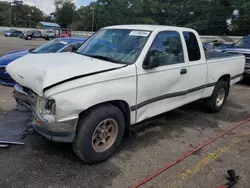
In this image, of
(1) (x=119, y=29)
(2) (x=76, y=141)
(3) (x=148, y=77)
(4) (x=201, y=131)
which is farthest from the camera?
(4) (x=201, y=131)

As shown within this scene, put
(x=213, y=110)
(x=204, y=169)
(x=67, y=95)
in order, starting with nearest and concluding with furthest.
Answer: (x=67, y=95)
(x=204, y=169)
(x=213, y=110)

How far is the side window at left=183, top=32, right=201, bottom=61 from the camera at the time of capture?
A: 4529 millimetres

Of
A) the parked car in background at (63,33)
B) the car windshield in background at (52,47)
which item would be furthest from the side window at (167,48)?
the parked car in background at (63,33)

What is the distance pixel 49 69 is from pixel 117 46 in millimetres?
1280

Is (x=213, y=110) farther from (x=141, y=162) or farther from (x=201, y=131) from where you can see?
(x=141, y=162)

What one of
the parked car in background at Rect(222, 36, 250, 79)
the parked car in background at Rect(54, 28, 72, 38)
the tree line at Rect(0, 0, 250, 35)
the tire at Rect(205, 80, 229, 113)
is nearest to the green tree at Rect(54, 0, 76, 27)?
the tree line at Rect(0, 0, 250, 35)

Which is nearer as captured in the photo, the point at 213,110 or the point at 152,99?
the point at 152,99

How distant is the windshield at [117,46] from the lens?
367 centimetres

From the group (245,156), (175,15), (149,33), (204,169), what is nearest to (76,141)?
(204,169)

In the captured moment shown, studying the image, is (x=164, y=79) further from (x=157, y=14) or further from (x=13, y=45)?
(x=157, y=14)

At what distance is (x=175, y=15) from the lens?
5988 centimetres

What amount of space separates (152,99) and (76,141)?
4.47ft

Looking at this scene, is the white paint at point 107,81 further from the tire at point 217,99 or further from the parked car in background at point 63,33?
the parked car in background at point 63,33

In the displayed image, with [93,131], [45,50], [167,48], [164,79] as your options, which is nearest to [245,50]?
[167,48]
